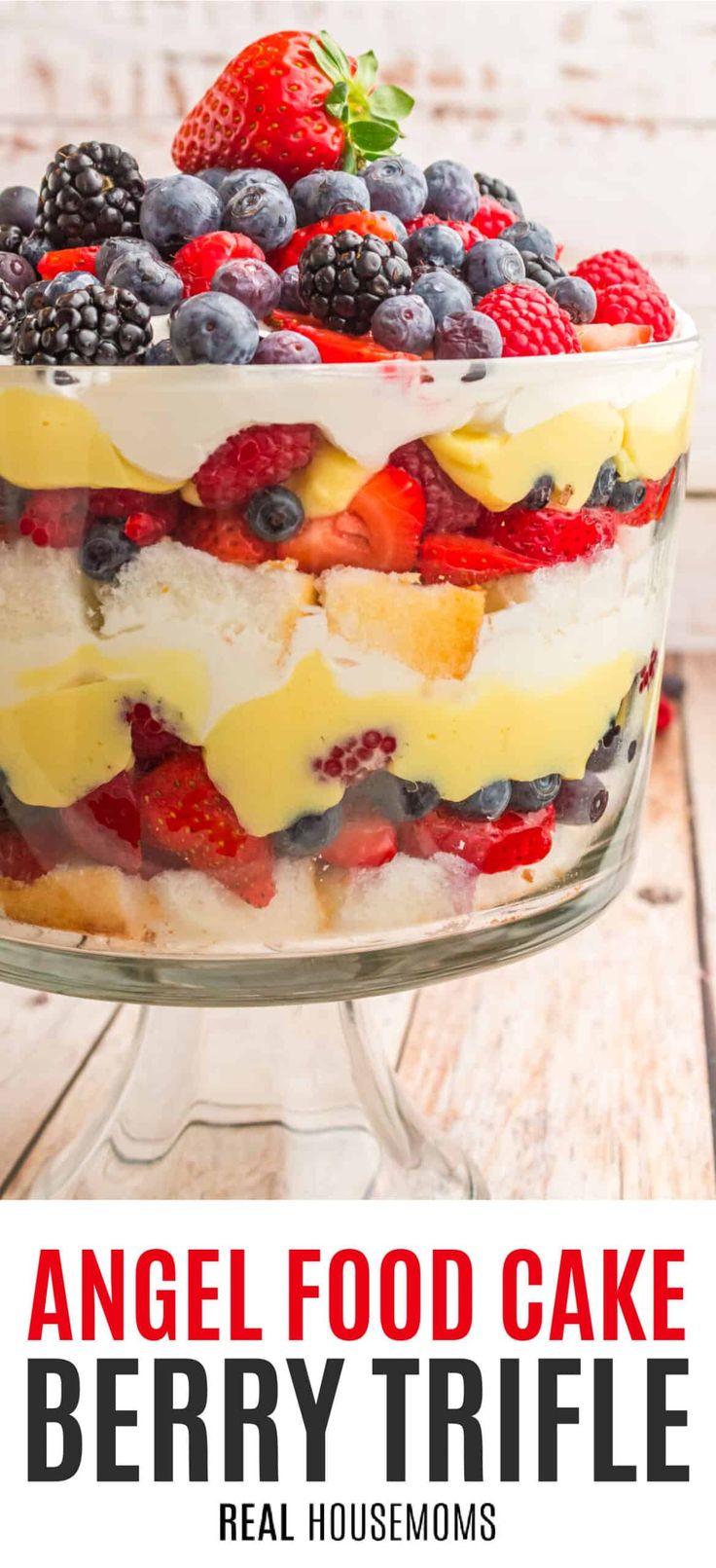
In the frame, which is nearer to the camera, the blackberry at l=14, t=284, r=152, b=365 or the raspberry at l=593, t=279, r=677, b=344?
the blackberry at l=14, t=284, r=152, b=365

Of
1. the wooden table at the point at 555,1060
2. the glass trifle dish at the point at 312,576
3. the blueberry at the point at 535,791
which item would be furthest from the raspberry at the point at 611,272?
the wooden table at the point at 555,1060

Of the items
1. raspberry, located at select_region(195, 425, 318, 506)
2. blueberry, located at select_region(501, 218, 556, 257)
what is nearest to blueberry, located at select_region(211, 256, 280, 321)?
raspberry, located at select_region(195, 425, 318, 506)

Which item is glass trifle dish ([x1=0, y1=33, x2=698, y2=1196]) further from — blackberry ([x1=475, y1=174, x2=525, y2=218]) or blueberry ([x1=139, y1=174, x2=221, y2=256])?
blackberry ([x1=475, y1=174, x2=525, y2=218])

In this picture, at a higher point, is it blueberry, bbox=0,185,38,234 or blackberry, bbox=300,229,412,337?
blueberry, bbox=0,185,38,234

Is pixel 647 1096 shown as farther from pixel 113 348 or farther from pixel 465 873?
pixel 113 348

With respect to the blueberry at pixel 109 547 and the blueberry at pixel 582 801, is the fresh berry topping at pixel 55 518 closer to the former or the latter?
the blueberry at pixel 109 547

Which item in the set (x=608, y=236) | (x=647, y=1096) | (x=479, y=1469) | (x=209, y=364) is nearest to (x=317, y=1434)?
(x=479, y=1469)

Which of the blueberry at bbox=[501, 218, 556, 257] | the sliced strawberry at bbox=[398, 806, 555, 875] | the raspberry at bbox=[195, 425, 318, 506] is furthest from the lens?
the blueberry at bbox=[501, 218, 556, 257]
